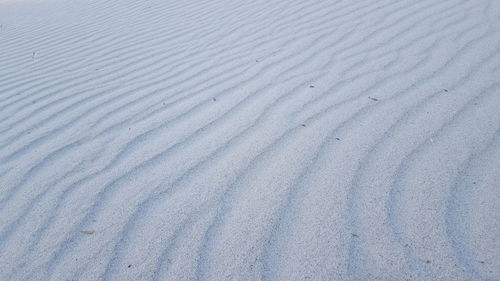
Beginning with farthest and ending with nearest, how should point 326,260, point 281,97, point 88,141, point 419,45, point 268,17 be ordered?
point 268,17 < point 419,45 < point 281,97 < point 88,141 < point 326,260

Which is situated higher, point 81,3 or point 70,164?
point 70,164

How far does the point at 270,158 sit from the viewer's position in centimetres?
191

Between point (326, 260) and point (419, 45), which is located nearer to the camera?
point (326, 260)

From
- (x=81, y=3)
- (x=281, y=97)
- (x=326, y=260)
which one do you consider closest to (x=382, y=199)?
(x=326, y=260)

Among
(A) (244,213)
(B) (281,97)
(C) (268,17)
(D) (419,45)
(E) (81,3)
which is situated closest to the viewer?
(A) (244,213)

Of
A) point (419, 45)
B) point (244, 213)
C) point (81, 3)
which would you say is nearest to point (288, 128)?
point (244, 213)

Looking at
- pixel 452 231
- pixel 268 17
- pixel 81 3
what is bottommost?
pixel 81 3

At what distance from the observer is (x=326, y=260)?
1.34 m

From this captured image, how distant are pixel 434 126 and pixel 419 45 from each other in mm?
1274

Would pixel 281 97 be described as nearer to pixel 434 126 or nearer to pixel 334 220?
pixel 434 126

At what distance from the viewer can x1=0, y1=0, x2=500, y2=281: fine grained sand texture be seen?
4.58 feet

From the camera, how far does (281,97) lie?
2.51m

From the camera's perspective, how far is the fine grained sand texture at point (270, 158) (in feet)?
4.58

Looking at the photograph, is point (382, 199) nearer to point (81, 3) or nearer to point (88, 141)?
point (88, 141)
